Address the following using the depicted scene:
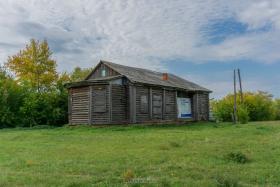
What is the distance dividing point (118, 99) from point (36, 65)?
1681cm

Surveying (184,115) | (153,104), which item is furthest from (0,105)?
(184,115)

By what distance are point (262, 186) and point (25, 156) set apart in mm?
7908

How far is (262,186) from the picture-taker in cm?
720

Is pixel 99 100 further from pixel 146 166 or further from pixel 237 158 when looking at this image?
pixel 146 166

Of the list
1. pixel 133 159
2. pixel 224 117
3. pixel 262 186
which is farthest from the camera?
pixel 224 117

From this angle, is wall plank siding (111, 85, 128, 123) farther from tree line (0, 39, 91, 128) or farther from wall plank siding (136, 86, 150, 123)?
tree line (0, 39, 91, 128)

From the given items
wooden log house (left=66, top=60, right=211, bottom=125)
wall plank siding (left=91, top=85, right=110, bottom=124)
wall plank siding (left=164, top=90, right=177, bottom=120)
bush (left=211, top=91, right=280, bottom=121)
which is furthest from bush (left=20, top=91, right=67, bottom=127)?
bush (left=211, top=91, right=280, bottom=121)

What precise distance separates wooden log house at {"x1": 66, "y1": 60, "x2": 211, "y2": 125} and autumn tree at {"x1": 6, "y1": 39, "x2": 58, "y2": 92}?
9.90 meters

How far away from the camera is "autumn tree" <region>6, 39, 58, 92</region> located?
1587 inches

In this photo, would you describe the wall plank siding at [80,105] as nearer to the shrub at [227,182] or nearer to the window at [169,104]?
the window at [169,104]

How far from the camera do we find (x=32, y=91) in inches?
1454

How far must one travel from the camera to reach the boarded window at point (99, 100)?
2672cm

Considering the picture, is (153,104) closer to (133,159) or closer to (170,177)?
(133,159)

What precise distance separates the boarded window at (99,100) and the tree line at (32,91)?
27.6 feet
